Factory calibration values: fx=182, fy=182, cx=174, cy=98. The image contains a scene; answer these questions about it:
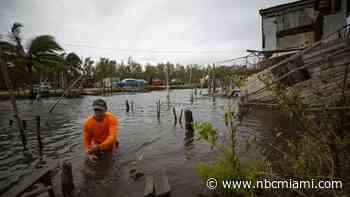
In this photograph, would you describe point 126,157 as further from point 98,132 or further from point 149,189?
point 149,189

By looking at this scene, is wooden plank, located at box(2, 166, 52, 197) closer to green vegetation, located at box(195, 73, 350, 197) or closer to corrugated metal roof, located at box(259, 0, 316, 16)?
green vegetation, located at box(195, 73, 350, 197)

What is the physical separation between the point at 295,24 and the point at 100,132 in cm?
2022

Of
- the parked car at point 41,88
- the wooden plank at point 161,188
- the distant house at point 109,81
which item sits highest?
the distant house at point 109,81

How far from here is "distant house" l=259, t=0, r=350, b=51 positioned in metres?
16.5

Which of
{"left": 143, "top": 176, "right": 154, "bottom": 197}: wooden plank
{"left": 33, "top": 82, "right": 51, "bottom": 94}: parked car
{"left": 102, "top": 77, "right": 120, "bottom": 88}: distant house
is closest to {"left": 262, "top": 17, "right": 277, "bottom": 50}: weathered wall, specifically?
{"left": 143, "top": 176, "right": 154, "bottom": 197}: wooden plank

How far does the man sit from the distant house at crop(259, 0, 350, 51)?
17675 mm

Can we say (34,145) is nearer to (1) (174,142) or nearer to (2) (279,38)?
(1) (174,142)

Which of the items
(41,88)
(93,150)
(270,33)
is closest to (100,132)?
(93,150)

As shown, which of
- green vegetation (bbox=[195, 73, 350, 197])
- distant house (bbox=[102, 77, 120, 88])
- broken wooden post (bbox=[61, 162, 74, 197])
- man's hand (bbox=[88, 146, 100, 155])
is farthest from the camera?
distant house (bbox=[102, 77, 120, 88])

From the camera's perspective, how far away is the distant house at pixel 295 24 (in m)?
16.5

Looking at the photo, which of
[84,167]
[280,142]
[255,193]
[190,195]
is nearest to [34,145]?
[84,167]

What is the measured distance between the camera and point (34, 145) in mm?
7898

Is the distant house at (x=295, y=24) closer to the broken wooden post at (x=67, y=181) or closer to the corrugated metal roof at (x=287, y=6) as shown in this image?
the corrugated metal roof at (x=287, y=6)

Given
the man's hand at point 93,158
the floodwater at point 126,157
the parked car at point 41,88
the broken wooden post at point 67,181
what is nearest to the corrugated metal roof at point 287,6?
the floodwater at point 126,157
